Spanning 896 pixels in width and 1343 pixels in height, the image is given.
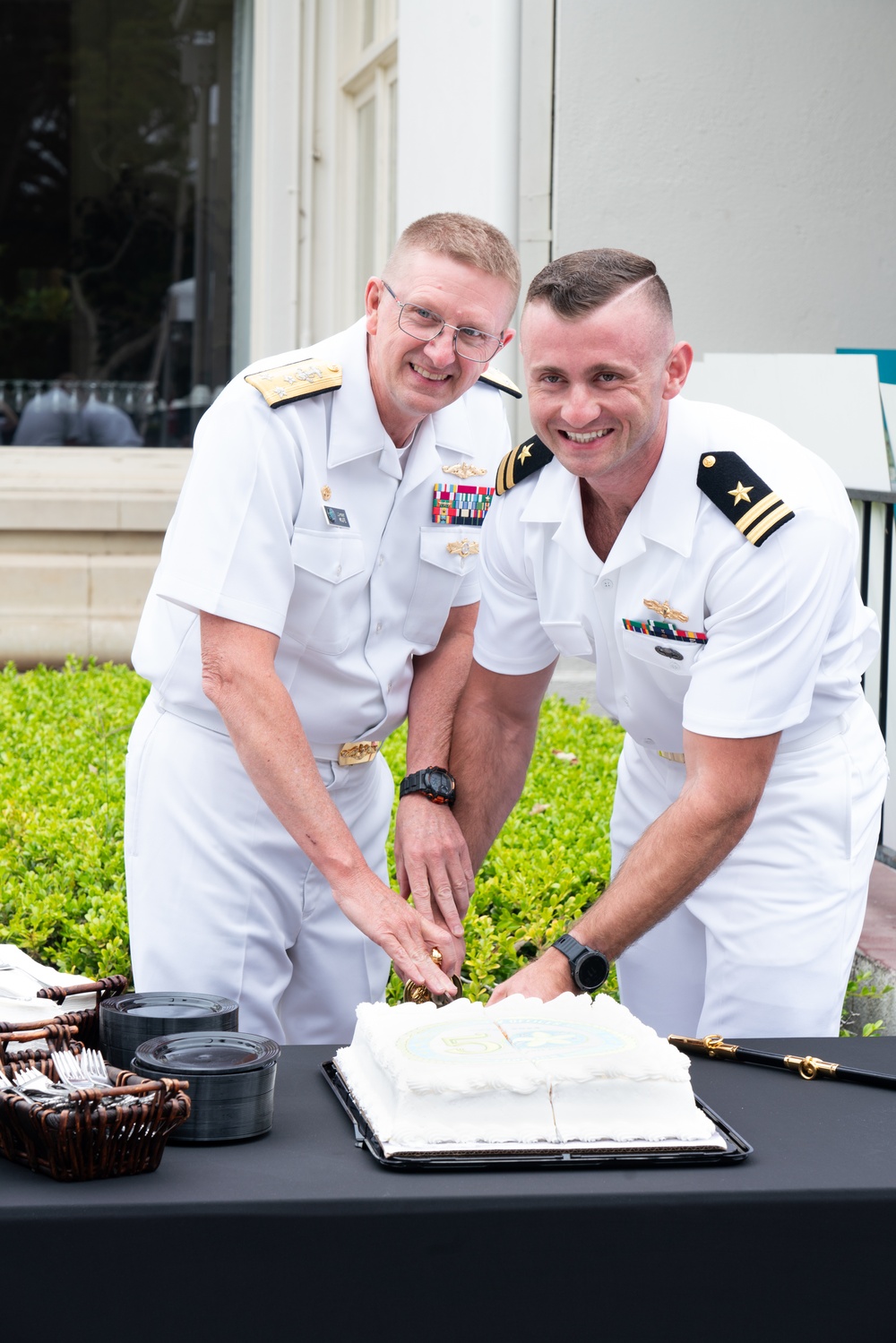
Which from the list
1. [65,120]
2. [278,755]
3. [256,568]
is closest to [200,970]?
[278,755]

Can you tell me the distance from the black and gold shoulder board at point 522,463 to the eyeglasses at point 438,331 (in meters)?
0.27

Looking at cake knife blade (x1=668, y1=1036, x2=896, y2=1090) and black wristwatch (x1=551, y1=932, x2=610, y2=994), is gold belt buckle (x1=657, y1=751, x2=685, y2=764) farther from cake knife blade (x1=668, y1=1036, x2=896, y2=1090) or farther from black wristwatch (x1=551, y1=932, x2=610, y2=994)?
cake knife blade (x1=668, y1=1036, x2=896, y2=1090)

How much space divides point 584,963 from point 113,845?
2.10m

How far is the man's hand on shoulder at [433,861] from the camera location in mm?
2617

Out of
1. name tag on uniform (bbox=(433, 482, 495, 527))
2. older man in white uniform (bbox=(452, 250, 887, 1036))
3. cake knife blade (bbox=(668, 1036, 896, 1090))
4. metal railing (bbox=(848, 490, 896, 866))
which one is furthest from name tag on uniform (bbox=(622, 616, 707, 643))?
metal railing (bbox=(848, 490, 896, 866))

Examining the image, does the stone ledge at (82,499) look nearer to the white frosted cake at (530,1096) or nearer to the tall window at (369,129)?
the tall window at (369,129)

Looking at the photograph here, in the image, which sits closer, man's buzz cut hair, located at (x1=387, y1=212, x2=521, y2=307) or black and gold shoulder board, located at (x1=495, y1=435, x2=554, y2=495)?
man's buzz cut hair, located at (x1=387, y1=212, x2=521, y2=307)

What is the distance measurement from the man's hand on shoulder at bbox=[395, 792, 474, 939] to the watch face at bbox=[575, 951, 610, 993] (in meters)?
0.49

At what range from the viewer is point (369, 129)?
8109 mm

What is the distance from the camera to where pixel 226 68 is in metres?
9.48

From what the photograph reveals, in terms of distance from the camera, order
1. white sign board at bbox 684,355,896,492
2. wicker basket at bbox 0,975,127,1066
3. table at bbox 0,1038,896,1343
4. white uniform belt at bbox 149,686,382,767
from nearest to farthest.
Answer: table at bbox 0,1038,896,1343 < wicker basket at bbox 0,975,127,1066 < white uniform belt at bbox 149,686,382,767 < white sign board at bbox 684,355,896,492

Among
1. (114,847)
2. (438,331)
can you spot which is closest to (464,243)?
(438,331)

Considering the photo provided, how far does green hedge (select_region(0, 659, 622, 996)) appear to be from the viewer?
3.43m

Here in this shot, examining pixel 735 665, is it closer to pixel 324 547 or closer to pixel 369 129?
pixel 324 547
